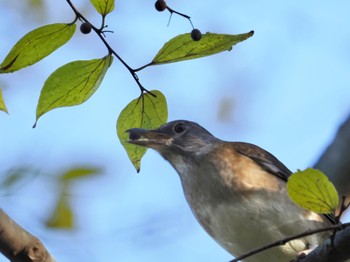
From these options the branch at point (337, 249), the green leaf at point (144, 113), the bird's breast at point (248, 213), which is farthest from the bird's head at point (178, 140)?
the branch at point (337, 249)

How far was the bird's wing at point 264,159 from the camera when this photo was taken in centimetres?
485

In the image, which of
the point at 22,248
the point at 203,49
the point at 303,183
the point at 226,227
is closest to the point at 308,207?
the point at 303,183

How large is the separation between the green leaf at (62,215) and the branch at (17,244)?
1257 millimetres

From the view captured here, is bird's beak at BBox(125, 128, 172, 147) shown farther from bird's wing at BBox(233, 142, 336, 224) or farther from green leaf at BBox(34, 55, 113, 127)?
green leaf at BBox(34, 55, 113, 127)

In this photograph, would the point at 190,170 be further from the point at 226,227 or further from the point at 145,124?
the point at 145,124

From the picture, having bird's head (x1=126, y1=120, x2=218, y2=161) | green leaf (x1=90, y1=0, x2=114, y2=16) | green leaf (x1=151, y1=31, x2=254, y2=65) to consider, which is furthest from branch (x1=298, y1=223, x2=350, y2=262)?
bird's head (x1=126, y1=120, x2=218, y2=161)

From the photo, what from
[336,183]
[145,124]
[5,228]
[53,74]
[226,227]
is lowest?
[226,227]

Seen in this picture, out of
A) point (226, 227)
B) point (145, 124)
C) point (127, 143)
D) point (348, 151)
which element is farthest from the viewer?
point (226, 227)

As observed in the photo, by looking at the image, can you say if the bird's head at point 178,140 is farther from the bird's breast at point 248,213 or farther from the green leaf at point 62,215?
the green leaf at point 62,215

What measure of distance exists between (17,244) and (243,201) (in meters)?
1.92

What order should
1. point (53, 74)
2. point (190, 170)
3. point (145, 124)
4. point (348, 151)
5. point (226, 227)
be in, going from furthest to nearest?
1. point (190, 170)
2. point (226, 227)
3. point (348, 151)
4. point (145, 124)
5. point (53, 74)

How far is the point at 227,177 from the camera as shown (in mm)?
4586

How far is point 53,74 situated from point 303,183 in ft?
3.74

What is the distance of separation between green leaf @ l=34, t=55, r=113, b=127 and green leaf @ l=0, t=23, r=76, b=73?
13cm
